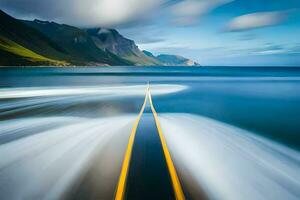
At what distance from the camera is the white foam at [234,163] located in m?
6.07

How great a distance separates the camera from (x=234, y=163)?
26.0 ft

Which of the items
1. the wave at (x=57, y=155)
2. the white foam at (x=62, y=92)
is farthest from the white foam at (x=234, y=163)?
the white foam at (x=62, y=92)

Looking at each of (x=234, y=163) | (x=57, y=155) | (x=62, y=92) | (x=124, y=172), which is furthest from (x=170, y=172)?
(x=62, y=92)

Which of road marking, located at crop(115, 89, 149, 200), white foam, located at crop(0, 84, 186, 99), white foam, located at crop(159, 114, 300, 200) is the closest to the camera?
road marking, located at crop(115, 89, 149, 200)

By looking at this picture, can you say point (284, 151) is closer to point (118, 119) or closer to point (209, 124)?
point (209, 124)

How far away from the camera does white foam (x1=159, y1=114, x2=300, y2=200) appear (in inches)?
239

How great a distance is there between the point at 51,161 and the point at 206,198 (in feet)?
14.2

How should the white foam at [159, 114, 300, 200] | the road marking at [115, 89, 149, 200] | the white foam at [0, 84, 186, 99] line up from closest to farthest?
the road marking at [115, 89, 149, 200] → the white foam at [159, 114, 300, 200] → the white foam at [0, 84, 186, 99]

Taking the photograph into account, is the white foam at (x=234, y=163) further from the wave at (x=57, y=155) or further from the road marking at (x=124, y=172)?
the wave at (x=57, y=155)

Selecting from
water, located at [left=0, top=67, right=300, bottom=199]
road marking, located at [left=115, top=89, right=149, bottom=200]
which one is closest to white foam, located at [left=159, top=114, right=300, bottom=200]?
water, located at [left=0, top=67, right=300, bottom=199]

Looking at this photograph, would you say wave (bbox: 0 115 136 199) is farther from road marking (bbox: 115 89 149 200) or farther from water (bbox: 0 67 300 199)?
road marking (bbox: 115 89 149 200)

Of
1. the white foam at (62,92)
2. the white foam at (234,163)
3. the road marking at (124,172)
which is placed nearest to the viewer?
the road marking at (124,172)

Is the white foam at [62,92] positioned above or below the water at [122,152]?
below

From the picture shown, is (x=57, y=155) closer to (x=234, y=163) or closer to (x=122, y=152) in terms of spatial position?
(x=122, y=152)
